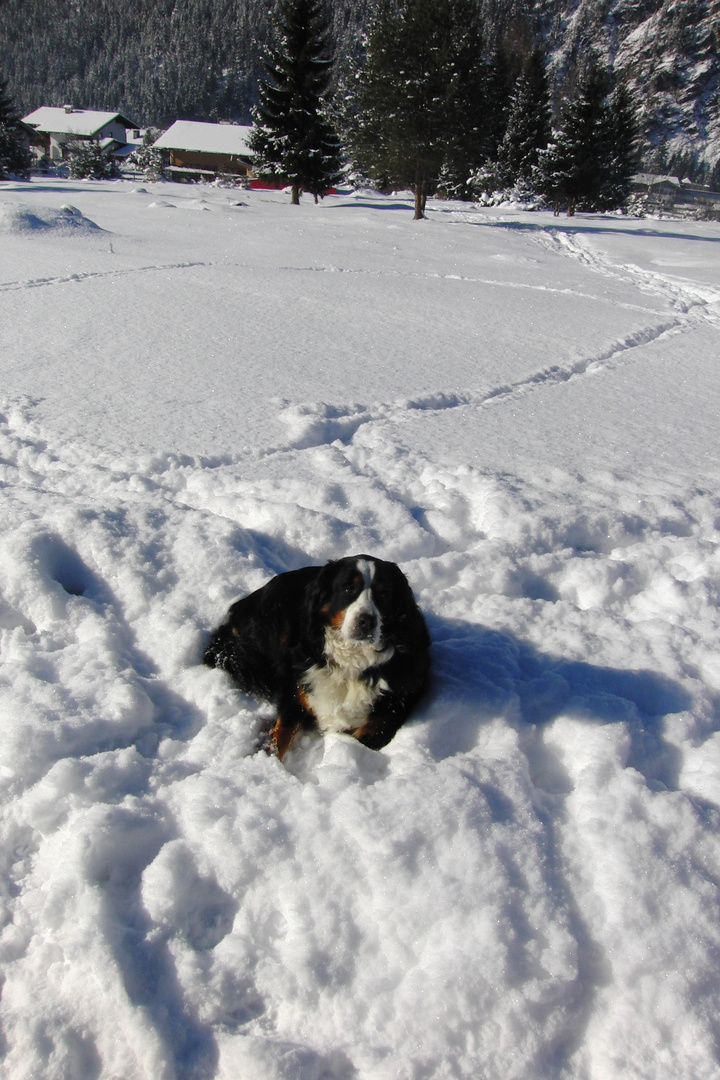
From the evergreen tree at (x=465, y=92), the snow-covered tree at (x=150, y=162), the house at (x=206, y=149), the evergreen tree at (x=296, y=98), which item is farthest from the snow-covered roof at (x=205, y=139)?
the evergreen tree at (x=465, y=92)

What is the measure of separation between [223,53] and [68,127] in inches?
1891

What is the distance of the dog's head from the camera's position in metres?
2.53

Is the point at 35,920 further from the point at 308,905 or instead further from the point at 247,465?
the point at 247,465

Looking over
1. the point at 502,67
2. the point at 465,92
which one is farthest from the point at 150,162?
the point at 465,92

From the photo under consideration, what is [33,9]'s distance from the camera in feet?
406

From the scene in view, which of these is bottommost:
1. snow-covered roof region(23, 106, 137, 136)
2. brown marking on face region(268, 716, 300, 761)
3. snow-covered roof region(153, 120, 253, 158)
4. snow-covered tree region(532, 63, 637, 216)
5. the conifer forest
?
brown marking on face region(268, 716, 300, 761)

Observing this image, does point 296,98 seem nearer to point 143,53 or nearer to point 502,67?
point 502,67

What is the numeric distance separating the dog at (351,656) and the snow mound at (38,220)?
45.2ft

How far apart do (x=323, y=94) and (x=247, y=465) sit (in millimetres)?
30095

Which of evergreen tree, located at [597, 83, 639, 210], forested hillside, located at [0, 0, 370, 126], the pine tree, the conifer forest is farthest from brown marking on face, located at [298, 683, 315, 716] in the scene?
forested hillside, located at [0, 0, 370, 126]

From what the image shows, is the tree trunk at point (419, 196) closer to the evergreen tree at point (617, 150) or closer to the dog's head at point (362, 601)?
the evergreen tree at point (617, 150)

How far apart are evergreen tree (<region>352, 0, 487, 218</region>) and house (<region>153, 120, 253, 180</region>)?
1743 inches

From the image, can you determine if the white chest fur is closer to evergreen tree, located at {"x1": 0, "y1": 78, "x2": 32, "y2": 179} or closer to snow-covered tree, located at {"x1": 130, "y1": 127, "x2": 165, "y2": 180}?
evergreen tree, located at {"x1": 0, "y1": 78, "x2": 32, "y2": 179}

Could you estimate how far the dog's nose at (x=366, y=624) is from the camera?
98.6 inches
